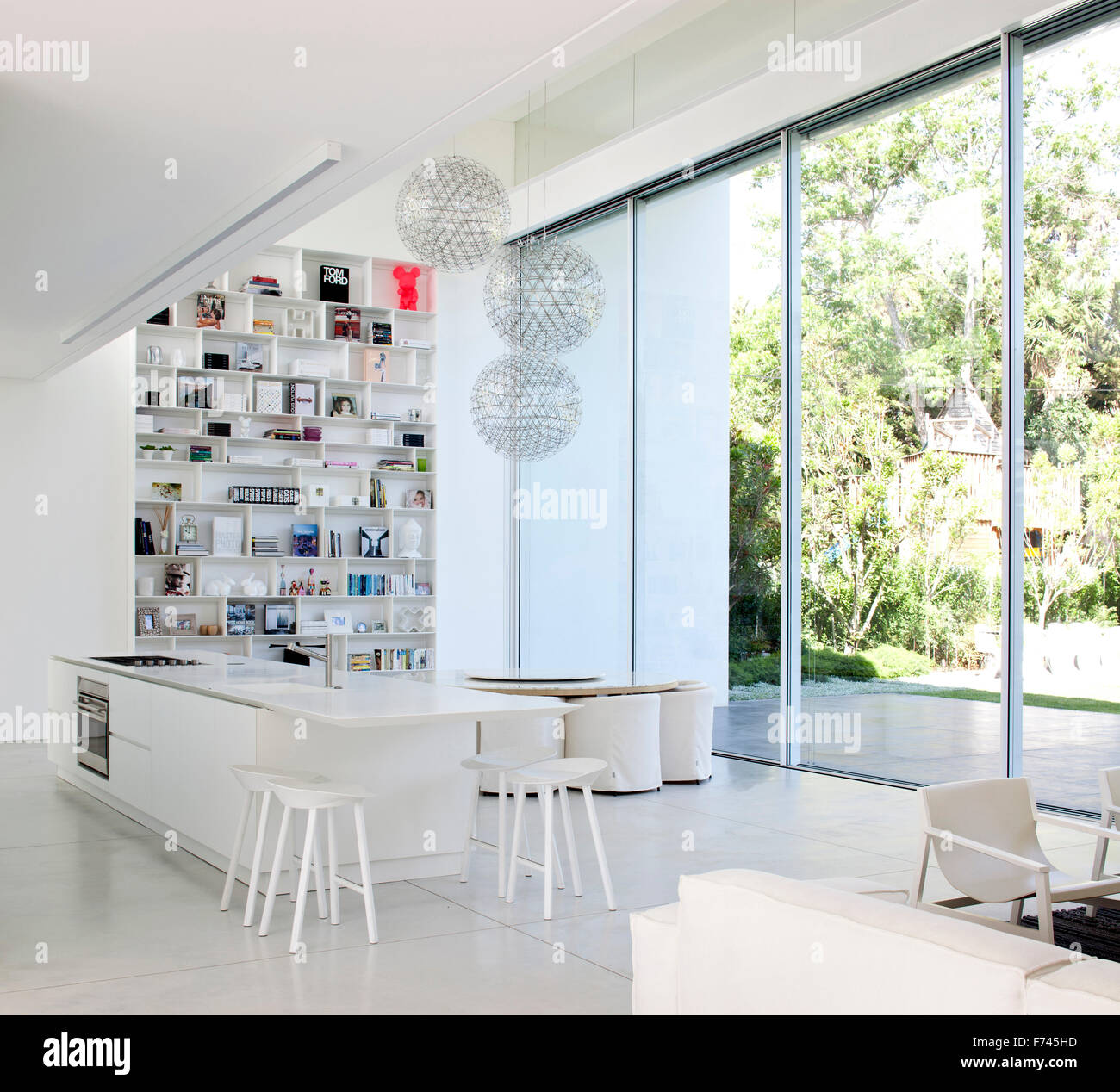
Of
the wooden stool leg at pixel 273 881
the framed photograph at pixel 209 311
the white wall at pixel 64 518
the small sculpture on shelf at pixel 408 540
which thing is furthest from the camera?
the small sculpture on shelf at pixel 408 540

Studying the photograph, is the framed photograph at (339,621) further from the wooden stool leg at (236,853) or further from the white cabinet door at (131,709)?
the wooden stool leg at (236,853)

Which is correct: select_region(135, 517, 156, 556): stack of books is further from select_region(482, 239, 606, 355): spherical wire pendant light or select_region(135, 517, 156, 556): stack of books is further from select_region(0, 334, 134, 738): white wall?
select_region(482, 239, 606, 355): spherical wire pendant light

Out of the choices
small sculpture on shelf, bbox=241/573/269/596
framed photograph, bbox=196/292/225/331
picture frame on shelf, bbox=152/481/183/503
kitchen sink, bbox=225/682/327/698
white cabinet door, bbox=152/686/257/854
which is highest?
framed photograph, bbox=196/292/225/331

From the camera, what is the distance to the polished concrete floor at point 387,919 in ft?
11.7

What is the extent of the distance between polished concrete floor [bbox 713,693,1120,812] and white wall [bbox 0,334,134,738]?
17.5 feet

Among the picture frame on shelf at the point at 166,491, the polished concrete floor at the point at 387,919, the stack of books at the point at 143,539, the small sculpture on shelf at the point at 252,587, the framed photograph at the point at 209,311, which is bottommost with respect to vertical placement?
the polished concrete floor at the point at 387,919

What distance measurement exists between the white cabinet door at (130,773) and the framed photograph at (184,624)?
3.35 meters

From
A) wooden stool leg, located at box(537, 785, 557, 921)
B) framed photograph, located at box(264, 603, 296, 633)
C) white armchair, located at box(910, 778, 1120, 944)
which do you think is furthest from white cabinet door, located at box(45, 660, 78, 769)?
white armchair, located at box(910, 778, 1120, 944)

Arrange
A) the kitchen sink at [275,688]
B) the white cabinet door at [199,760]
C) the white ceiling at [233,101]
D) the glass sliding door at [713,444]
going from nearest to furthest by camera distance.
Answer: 1. the white ceiling at [233,101]
2. the white cabinet door at [199,760]
3. the kitchen sink at [275,688]
4. the glass sliding door at [713,444]

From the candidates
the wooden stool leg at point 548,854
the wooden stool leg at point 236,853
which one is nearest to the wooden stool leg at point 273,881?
the wooden stool leg at point 236,853

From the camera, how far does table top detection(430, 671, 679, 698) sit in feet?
23.5
